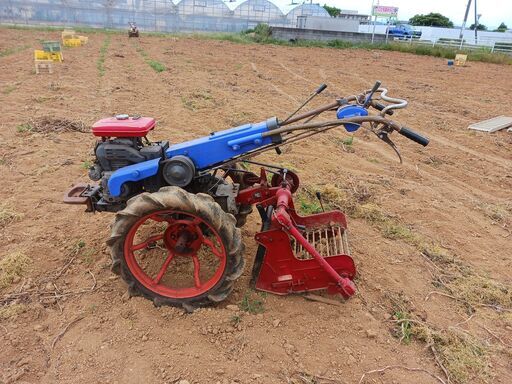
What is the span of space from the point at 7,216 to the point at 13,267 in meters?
1.00

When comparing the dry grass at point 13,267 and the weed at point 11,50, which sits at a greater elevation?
the weed at point 11,50

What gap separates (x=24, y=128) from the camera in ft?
22.3

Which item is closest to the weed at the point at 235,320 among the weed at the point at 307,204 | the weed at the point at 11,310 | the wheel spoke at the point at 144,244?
the wheel spoke at the point at 144,244

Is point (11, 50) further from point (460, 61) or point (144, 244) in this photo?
point (460, 61)

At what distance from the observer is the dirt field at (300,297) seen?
107 inches

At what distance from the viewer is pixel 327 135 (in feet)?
24.9

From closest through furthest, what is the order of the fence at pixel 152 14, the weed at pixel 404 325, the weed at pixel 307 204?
1. the weed at pixel 404 325
2. the weed at pixel 307 204
3. the fence at pixel 152 14

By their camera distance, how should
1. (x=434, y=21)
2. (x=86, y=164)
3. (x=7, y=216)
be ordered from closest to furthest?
(x=7, y=216)
(x=86, y=164)
(x=434, y=21)

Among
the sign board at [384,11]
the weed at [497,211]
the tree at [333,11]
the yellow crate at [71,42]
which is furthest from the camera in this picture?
the tree at [333,11]

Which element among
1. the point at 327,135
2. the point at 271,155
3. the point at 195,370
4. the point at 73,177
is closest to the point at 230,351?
the point at 195,370

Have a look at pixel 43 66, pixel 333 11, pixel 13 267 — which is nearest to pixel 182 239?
pixel 13 267

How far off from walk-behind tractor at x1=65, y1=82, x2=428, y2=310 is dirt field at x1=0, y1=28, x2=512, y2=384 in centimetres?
21

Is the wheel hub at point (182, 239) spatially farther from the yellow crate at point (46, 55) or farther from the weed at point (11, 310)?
the yellow crate at point (46, 55)

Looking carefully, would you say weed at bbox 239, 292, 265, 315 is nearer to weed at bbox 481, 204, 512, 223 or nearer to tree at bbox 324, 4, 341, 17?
weed at bbox 481, 204, 512, 223
